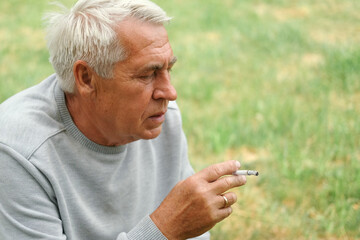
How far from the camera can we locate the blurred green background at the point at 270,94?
3283mm

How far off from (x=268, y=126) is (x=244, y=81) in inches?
38.2

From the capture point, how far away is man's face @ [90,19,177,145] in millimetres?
1897

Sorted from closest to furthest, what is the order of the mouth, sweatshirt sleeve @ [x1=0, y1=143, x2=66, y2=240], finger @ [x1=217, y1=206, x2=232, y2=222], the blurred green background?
sweatshirt sleeve @ [x1=0, y1=143, x2=66, y2=240] → finger @ [x1=217, y1=206, x2=232, y2=222] → the mouth → the blurred green background

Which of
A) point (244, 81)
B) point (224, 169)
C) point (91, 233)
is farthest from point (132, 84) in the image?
point (244, 81)

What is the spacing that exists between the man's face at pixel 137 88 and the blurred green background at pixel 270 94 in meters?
1.37

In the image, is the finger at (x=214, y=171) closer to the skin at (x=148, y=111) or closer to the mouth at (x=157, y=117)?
the skin at (x=148, y=111)

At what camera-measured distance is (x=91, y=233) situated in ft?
6.94

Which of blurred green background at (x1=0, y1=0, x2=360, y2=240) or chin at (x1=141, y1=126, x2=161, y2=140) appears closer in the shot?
chin at (x1=141, y1=126, x2=161, y2=140)

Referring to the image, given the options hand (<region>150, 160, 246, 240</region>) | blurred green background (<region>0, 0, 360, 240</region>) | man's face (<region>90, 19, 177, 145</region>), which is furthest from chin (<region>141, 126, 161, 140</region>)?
blurred green background (<region>0, 0, 360, 240</region>)

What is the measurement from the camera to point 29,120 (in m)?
1.92

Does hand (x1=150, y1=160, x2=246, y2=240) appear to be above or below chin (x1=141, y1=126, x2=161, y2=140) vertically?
below

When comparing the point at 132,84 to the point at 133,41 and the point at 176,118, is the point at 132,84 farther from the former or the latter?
the point at 176,118

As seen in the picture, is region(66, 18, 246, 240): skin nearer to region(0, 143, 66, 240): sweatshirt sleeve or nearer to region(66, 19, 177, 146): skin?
region(66, 19, 177, 146): skin

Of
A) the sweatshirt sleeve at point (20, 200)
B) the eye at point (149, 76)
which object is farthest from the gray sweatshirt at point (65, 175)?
the eye at point (149, 76)
